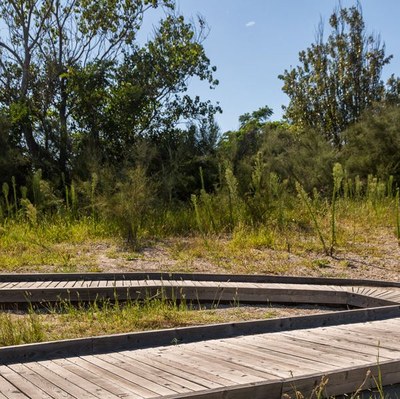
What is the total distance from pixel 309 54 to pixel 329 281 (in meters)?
20.5

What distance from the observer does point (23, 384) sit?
3.17m

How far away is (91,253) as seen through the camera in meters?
9.09

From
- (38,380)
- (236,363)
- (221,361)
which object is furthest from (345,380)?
(38,380)

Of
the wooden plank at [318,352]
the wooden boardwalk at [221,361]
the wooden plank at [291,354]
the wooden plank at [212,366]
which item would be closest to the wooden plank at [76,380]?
the wooden boardwalk at [221,361]

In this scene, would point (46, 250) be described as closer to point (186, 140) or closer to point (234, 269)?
point (234, 269)

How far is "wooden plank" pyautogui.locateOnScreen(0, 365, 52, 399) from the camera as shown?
9.76ft

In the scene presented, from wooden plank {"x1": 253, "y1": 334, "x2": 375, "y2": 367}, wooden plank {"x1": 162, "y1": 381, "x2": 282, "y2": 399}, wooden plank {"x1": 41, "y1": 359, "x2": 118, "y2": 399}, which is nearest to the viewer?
wooden plank {"x1": 162, "y1": 381, "x2": 282, "y2": 399}

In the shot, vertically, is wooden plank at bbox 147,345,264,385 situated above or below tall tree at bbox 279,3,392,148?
below

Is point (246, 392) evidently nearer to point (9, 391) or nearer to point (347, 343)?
point (9, 391)

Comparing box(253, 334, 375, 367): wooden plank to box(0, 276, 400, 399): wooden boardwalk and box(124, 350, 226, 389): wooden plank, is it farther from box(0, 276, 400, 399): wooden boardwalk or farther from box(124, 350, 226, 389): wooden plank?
box(124, 350, 226, 389): wooden plank

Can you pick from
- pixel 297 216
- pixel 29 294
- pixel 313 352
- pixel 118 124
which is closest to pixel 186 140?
pixel 118 124

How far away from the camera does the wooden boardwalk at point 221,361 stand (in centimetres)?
308

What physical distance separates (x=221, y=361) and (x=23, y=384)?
1.17 meters

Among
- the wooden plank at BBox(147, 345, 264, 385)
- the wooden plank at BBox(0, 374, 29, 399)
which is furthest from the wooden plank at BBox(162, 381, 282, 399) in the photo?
the wooden plank at BBox(0, 374, 29, 399)
